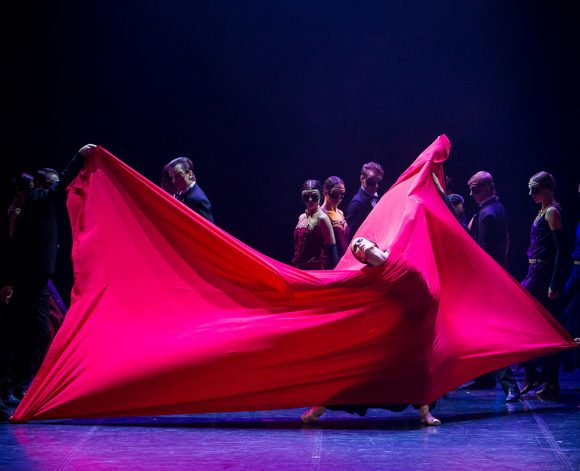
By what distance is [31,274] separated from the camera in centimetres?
525

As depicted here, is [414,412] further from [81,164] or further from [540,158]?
[540,158]

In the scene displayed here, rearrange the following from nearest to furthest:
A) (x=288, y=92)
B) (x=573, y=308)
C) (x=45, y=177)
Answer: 1. (x=45, y=177)
2. (x=573, y=308)
3. (x=288, y=92)

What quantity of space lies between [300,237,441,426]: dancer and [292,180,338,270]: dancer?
66.0 inches

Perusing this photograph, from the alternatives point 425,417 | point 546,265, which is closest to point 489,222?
point 546,265

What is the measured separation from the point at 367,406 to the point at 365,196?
253cm

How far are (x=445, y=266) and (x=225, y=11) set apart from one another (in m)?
4.21

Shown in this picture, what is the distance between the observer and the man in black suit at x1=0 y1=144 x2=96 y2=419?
5160mm

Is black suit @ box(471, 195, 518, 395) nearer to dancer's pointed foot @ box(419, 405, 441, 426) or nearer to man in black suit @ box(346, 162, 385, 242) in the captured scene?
man in black suit @ box(346, 162, 385, 242)

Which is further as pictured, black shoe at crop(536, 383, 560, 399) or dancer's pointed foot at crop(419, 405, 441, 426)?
black shoe at crop(536, 383, 560, 399)

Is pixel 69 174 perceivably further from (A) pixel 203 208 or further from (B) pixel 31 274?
(A) pixel 203 208

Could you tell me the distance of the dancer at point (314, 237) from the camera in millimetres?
6516

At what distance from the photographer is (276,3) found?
834 cm

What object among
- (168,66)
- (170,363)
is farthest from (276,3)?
A: (170,363)

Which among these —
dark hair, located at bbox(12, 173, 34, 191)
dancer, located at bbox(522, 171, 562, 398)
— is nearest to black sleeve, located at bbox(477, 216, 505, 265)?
dancer, located at bbox(522, 171, 562, 398)
